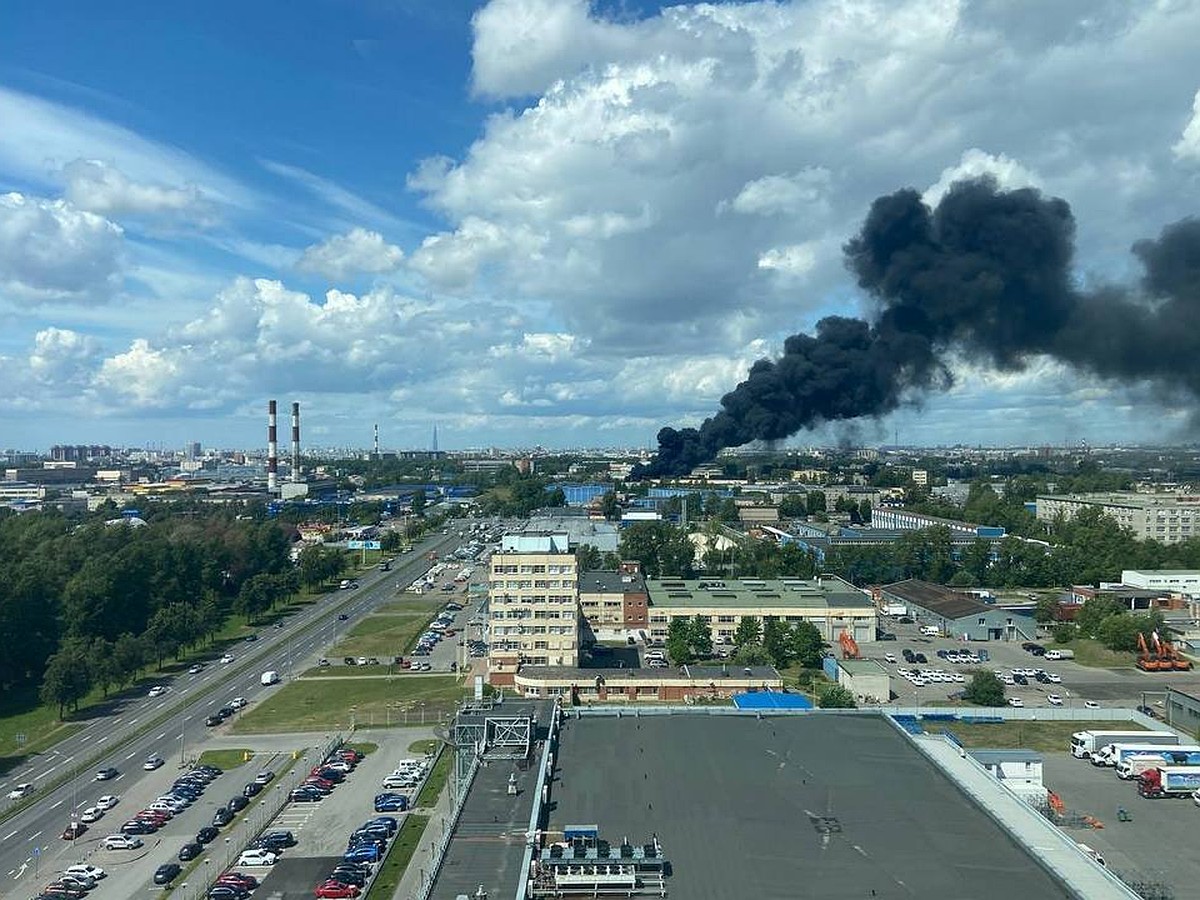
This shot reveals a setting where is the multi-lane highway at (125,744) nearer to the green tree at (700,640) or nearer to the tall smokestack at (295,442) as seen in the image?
the green tree at (700,640)

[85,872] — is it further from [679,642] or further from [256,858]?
[679,642]

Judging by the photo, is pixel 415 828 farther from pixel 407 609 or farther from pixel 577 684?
pixel 407 609

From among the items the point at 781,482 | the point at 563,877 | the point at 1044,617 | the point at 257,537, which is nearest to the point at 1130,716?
the point at 1044,617

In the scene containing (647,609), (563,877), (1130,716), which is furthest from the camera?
(647,609)

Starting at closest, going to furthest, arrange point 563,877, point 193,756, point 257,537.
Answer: point 563,877
point 193,756
point 257,537

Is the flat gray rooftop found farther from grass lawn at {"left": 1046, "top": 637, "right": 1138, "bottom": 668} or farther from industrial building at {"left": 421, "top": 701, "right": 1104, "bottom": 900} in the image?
grass lawn at {"left": 1046, "top": 637, "right": 1138, "bottom": 668}

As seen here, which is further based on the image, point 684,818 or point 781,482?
point 781,482

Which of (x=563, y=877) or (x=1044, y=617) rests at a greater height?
(x=563, y=877)
